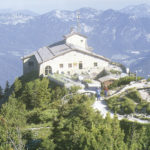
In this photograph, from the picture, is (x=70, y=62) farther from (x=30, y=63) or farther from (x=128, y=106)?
(x=128, y=106)

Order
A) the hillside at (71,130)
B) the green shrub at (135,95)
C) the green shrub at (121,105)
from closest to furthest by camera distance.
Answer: the hillside at (71,130) → the green shrub at (121,105) → the green shrub at (135,95)

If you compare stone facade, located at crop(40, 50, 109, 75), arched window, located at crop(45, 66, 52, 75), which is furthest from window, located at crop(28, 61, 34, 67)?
stone facade, located at crop(40, 50, 109, 75)

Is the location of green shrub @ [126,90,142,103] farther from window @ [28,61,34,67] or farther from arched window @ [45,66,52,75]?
window @ [28,61,34,67]

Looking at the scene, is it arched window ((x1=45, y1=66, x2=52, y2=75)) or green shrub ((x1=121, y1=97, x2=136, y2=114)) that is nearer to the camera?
green shrub ((x1=121, y1=97, x2=136, y2=114))

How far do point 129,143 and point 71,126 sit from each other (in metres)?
4.26

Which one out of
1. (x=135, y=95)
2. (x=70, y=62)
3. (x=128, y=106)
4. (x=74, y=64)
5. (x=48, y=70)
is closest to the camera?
(x=128, y=106)

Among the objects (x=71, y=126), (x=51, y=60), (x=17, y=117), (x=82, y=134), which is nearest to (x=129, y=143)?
(x=82, y=134)

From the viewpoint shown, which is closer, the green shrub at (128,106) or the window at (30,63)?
the green shrub at (128,106)

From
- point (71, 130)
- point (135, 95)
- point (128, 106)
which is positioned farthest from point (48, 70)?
point (71, 130)

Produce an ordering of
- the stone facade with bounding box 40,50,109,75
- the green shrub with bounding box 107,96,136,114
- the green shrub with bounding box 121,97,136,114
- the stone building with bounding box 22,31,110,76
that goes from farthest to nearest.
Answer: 1. the stone facade with bounding box 40,50,109,75
2. the stone building with bounding box 22,31,110,76
3. the green shrub with bounding box 107,96,136,114
4. the green shrub with bounding box 121,97,136,114

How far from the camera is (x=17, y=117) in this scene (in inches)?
1075

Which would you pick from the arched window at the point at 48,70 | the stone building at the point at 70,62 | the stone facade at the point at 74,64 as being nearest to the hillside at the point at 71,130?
the arched window at the point at 48,70

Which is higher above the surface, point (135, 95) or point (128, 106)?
point (135, 95)

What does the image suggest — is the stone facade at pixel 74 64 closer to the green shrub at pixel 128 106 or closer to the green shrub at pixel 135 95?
the green shrub at pixel 135 95
